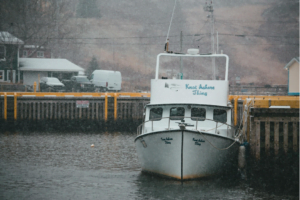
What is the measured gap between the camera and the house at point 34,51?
272 feet

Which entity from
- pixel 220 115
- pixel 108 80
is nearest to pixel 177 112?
pixel 220 115

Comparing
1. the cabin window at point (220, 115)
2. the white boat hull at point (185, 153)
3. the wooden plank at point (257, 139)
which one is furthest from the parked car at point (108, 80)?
the white boat hull at point (185, 153)

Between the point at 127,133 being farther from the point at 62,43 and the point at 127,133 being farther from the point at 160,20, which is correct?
the point at 160,20

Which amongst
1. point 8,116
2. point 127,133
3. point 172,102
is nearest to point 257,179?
point 172,102

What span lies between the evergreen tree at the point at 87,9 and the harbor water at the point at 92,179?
87.3 m

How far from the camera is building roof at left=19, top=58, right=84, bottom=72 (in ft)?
224

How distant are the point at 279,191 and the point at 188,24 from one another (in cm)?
9703

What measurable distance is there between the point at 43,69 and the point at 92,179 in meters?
55.6

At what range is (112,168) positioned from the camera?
16922 mm

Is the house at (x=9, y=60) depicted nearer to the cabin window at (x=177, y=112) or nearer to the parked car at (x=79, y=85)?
the parked car at (x=79, y=85)

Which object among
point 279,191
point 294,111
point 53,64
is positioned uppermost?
point 53,64

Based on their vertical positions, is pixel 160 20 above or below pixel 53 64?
above

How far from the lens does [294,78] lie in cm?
4806

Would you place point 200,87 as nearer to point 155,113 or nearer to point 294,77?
point 155,113
